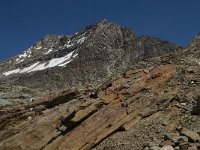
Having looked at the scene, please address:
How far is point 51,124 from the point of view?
27.8 m

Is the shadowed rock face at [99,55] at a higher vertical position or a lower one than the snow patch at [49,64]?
lower

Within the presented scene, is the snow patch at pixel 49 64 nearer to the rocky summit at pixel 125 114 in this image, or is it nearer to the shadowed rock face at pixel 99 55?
the shadowed rock face at pixel 99 55

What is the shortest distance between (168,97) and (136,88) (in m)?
2.30

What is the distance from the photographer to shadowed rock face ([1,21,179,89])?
125 metres

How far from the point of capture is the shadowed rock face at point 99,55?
124688 mm

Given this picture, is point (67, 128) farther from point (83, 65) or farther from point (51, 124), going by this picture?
point (83, 65)

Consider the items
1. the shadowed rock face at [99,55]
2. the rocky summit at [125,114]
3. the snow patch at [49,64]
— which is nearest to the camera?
the rocky summit at [125,114]

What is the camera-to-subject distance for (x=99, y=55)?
144 metres

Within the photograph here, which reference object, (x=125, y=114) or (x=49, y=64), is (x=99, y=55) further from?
(x=125, y=114)

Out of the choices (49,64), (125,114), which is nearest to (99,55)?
(49,64)

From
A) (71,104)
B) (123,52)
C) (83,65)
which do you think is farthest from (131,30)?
(71,104)

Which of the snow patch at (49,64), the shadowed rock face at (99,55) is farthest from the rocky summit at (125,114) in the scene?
the snow patch at (49,64)

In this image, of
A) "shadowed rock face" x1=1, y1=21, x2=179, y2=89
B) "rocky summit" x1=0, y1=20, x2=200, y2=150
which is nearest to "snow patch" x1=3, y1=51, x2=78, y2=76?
"shadowed rock face" x1=1, y1=21, x2=179, y2=89

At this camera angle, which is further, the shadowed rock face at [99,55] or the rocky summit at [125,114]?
the shadowed rock face at [99,55]
